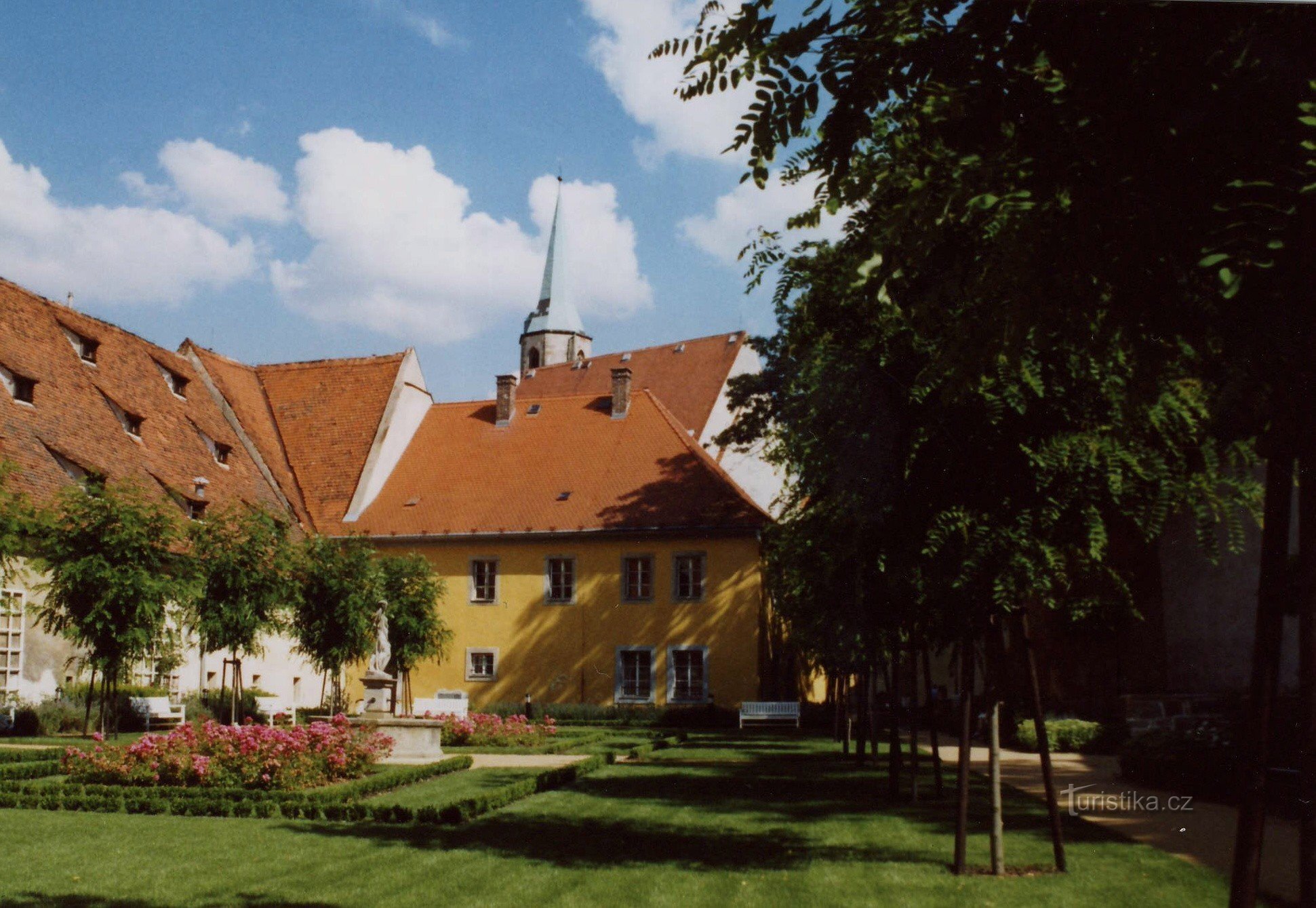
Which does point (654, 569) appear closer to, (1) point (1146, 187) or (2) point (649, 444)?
(2) point (649, 444)

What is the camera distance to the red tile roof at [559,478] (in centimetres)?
3662

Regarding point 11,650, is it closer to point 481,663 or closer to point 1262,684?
point 481,663

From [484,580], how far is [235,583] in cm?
1324

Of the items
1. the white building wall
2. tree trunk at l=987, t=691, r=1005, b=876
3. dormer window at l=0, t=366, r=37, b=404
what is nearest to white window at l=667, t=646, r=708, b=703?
the white building wall

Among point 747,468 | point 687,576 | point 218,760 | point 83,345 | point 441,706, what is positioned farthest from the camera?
point 747,468

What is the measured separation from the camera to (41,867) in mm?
9516

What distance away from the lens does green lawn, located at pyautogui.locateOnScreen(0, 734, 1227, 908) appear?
8578 mm

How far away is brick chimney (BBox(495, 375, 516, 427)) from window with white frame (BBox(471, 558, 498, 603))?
Result: 20.5ft

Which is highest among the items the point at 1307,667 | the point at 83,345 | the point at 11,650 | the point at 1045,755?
the point at 83,345

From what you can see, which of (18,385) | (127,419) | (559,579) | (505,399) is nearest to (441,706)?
(559,579)

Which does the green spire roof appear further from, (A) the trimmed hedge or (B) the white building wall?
(A) the trimmed hedge

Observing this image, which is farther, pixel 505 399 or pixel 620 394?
pixel 505 399

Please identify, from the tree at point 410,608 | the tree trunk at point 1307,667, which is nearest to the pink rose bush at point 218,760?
the tree trunk at point 1307,667

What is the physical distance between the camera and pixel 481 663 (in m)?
37.8
